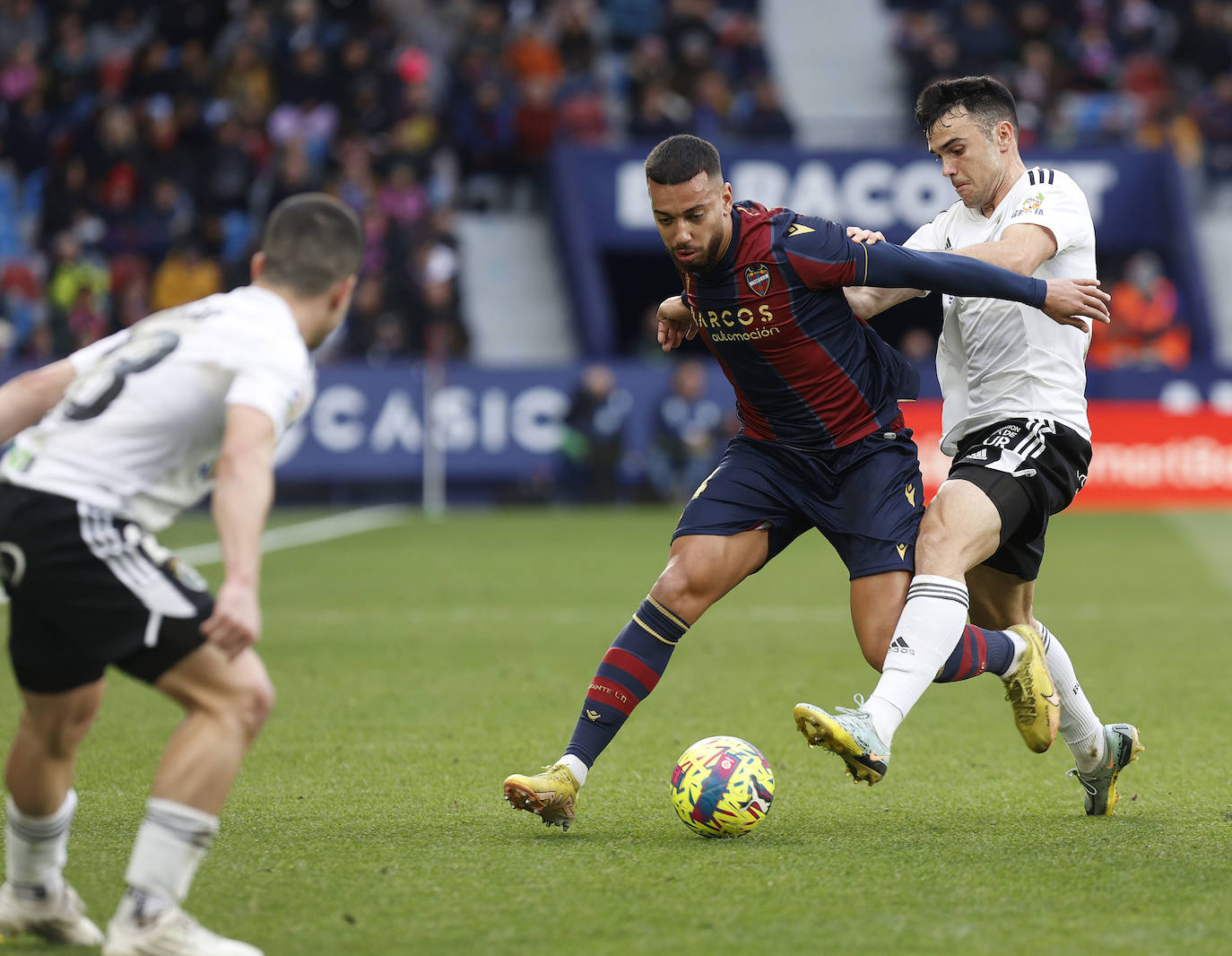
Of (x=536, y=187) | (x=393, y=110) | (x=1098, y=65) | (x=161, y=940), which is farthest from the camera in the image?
(x=1098, y=65)

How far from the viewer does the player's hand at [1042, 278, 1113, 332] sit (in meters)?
4.62

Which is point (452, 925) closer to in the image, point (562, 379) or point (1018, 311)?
point (1018, 311)

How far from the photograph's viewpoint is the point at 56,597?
3443 millimetres

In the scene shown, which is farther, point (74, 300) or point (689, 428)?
point (74, 300)

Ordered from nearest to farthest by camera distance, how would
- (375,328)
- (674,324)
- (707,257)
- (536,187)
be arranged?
1. (707,257)
2. (674,324)
3. (375,328)
4. (536,187)

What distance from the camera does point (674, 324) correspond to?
5379 mm

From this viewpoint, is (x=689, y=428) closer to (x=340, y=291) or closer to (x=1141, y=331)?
(x=1141, y=331)

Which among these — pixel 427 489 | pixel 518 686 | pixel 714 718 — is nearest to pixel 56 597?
pixel 714 718

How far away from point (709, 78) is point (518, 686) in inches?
615

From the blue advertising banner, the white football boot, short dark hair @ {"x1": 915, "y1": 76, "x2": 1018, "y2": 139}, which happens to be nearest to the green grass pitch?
the white football boot

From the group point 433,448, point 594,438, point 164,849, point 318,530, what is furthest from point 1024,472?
point 433,448

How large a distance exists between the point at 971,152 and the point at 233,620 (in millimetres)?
2974

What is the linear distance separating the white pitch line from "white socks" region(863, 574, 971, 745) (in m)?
8.83

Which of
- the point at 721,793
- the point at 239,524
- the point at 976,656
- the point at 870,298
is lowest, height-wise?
the point at 721,793
